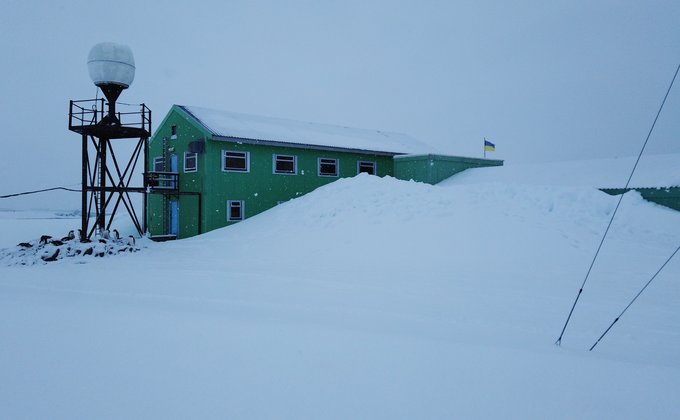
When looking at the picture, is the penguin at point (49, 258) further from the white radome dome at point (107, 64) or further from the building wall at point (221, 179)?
the white radome dome at point (107, 64)

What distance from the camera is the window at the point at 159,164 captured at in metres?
24.9

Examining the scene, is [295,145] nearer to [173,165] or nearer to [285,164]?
[285,164]

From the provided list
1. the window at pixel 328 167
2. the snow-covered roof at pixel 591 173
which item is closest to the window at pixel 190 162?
the window at pixel 328 167

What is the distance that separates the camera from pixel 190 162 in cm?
2252

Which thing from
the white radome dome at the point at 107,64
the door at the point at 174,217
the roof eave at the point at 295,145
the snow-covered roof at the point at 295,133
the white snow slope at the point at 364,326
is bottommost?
the white snow slope at the point at 364,326

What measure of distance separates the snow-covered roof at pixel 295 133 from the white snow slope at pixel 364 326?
7.84 meters

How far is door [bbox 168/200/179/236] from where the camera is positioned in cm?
2366

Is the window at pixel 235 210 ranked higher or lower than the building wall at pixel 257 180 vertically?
lower

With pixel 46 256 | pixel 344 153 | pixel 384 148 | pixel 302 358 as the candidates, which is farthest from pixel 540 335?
pixel 384 148

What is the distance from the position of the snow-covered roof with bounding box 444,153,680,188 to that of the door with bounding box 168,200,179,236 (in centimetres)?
1542

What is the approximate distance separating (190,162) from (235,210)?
132 inches

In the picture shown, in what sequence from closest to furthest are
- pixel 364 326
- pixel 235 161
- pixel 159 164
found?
pixel 364 326 → pixel 235 161 → pixel 159 164

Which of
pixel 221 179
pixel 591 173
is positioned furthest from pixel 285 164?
pixel 591 173

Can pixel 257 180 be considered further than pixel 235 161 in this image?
Yes
